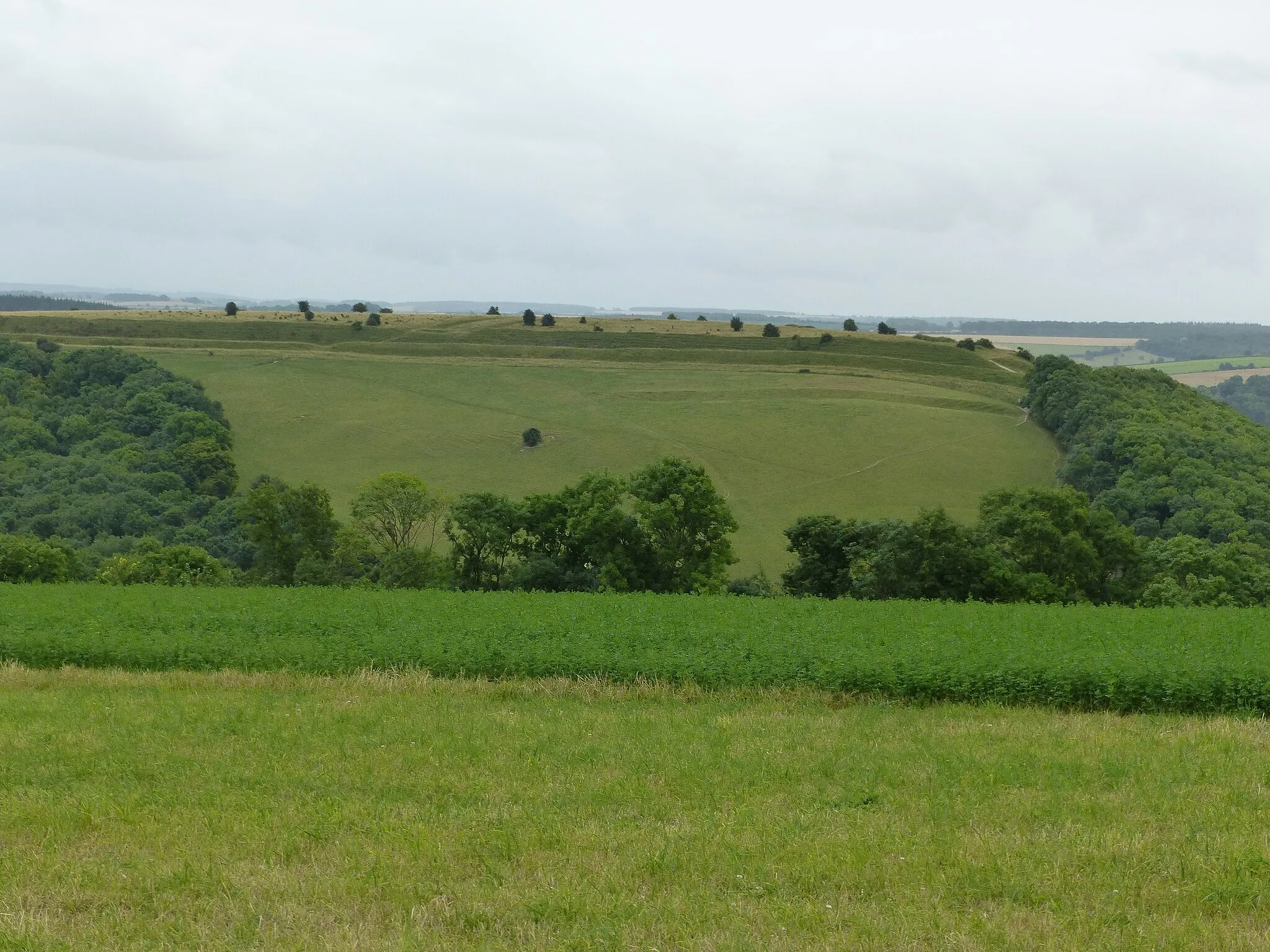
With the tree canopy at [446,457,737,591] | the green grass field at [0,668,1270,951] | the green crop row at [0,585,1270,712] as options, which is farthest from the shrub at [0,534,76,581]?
the green grass field at [0,668,1270,951]

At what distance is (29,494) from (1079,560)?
79853 millimetres

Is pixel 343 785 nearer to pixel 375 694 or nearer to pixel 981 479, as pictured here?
pixel 375 694

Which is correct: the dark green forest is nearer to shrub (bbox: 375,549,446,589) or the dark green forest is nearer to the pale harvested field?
shrub (bbox: 375,549,446,589)

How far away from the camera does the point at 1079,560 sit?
52.2m

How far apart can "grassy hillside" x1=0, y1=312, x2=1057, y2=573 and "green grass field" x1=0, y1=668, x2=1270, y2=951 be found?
48.4 m

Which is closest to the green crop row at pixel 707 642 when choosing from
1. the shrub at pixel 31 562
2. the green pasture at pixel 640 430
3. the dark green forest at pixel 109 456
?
the shrub at pixel 31 562

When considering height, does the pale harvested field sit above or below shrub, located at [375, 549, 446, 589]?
above

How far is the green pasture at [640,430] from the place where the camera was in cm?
8075

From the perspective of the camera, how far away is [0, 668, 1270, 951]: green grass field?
30.0 ft

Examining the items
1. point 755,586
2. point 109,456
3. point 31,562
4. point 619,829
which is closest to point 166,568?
point 31,562

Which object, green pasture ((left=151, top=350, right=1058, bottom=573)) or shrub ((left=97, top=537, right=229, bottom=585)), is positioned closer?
shrub ((left=97, top=537, right=229, bottom=585))

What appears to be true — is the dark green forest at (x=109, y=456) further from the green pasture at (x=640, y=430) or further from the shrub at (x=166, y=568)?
the shrub at (x=166, y=568)

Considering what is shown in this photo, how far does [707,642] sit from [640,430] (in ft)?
231

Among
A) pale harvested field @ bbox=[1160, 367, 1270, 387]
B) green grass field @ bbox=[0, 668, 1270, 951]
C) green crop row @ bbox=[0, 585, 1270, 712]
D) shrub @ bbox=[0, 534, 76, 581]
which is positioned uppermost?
pale harvested field @ bbox=[1160, 367, 1270, 387]
